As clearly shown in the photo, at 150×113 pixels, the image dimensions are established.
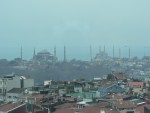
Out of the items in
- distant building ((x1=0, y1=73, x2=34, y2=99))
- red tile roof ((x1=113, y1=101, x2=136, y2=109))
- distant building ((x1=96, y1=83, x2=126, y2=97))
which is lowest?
red tile roof ((x1=113, y1=101, x2=136, y2=109))

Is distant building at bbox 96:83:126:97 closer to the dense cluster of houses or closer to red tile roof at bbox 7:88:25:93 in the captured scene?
the dense cluster of houses

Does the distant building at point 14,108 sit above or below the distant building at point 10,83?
below

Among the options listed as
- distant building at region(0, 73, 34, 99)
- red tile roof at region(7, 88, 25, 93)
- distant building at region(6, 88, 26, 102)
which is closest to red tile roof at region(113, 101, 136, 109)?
distant building at region(6, 88, 26, 102)

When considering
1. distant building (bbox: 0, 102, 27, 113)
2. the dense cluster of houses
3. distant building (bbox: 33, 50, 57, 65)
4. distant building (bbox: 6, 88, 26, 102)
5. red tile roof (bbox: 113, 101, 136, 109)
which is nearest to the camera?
distant building (bbox: 0, 102, 27, 113)

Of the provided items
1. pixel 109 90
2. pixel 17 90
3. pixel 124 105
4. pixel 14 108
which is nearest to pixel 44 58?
pixel 17 90

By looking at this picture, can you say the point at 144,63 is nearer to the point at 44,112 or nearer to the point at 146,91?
the point at 146,91

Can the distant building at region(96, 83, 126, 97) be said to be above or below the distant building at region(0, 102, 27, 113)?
above

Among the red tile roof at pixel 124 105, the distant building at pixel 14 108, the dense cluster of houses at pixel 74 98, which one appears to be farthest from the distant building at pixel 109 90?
the distant building at pixel 14 108

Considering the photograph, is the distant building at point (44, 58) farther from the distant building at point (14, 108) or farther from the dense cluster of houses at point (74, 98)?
the distant building at point (14, 108)
